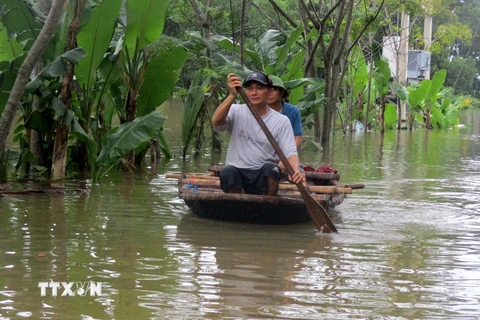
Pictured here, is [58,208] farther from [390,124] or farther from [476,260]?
[390,124]

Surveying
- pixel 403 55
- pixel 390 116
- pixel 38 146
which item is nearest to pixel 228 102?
pixel 38 146

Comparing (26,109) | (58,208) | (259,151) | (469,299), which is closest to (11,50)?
(26,109)

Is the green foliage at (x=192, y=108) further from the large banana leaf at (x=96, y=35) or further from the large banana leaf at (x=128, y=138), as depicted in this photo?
the large banana leaf at (x=128, y=138)

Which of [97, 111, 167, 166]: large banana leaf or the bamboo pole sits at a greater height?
[97, 111, 167, 166]: large banana leaf

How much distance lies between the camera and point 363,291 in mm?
4977

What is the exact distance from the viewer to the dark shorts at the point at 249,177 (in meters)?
7.15

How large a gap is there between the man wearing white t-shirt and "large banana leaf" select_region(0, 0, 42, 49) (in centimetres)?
329

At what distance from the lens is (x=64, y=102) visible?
916cm

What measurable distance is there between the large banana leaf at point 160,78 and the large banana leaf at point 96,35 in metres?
1.15

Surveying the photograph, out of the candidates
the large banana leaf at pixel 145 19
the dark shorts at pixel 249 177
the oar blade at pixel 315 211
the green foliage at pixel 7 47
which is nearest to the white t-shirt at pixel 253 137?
the dark shorts at pixel 249 177

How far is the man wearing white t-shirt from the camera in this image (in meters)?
7.16

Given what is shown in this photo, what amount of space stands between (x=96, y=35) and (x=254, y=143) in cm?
313

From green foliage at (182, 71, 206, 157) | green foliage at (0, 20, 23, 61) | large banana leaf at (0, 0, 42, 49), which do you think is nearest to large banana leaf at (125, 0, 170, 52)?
large banana leaf at (0, 0, 42, 49)

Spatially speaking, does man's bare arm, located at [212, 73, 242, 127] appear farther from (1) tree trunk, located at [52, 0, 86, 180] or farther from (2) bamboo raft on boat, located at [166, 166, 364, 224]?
(1) tree trunk, located at [52, 0, 86, 180]
